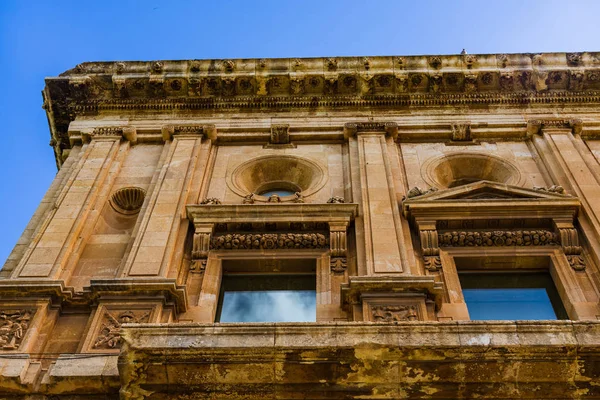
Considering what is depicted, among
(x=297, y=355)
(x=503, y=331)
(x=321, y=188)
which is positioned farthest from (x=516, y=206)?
(x=297, y=355)

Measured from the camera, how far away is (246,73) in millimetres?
19828

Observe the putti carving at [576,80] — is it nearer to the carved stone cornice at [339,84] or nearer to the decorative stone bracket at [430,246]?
the carved stone cornice at [339,84]

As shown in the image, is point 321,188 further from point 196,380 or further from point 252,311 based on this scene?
point 196,380

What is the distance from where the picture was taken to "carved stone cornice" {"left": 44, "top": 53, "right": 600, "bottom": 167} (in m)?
19.6

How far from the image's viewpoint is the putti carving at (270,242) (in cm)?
1444

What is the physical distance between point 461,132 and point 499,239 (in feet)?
16.2

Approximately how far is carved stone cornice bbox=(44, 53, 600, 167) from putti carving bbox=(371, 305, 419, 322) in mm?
8869

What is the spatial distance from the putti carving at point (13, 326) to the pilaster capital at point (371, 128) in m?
9.55

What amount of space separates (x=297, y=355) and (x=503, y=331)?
9.42 feet

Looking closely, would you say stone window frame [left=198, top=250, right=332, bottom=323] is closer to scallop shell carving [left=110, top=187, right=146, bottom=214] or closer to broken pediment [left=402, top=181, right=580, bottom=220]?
broken pediment [left=402, top=181, right=580, bottom=220]

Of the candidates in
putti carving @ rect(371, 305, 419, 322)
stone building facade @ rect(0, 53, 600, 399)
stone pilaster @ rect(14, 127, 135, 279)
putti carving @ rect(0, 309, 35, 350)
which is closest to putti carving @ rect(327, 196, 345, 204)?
stone building facade @ rect(0, 53, 600, 399)

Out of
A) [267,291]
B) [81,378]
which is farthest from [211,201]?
[81,378]

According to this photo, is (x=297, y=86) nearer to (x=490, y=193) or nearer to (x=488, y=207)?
(x=490, y=193)

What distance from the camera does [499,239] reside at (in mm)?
14328
